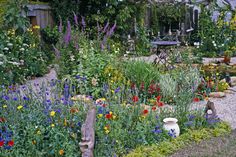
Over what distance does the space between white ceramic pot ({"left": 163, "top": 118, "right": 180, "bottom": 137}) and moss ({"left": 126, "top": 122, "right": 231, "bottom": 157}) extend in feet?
0.26

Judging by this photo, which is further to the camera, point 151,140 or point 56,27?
point 56,27

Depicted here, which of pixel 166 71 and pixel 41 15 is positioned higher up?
pixel 41 15

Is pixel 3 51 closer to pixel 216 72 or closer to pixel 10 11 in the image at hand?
pixel 10 11

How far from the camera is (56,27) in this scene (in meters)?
11.4

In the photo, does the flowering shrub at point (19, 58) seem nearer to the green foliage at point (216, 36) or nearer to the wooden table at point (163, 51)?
the wooden table at point (163, 51)

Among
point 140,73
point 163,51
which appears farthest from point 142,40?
point 140,73

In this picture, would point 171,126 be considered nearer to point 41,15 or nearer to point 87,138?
point 87,138

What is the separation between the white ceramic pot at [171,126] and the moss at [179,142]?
0.08m

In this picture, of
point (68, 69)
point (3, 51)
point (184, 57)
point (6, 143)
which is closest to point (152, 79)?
point (68, 69)

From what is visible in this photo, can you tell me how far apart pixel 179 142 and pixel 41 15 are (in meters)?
7.86

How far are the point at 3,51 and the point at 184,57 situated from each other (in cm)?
375

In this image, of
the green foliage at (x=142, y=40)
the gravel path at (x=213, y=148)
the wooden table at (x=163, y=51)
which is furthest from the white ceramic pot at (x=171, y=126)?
the green foliage at (x=142, y=40)

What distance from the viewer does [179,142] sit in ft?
15.1

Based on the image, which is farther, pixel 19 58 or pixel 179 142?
pixel 19 58
